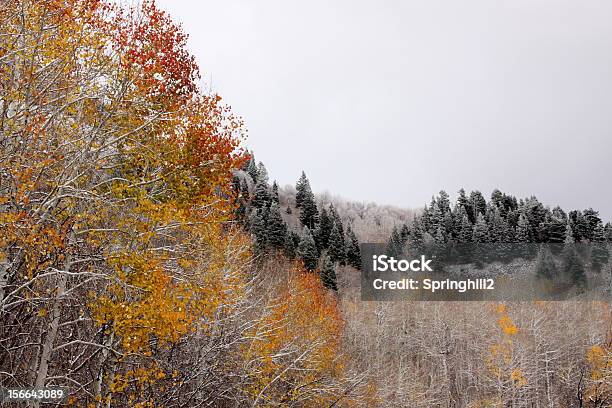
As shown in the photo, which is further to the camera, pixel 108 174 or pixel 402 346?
pixel 402 346

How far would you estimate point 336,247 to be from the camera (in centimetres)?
6309

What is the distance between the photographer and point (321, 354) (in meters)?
20.7

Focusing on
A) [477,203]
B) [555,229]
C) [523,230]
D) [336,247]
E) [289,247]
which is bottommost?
[289,247]

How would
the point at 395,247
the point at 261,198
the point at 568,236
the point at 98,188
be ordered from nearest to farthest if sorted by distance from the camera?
1. the point at 98,188
2. the point at 261,198
3. the point at 568,236
4. the point at 395,247

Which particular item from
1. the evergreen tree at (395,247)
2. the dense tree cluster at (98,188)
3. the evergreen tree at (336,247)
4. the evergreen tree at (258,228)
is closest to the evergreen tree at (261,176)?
the evergreen tree at (336,247)

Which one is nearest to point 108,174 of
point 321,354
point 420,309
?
point 321,354

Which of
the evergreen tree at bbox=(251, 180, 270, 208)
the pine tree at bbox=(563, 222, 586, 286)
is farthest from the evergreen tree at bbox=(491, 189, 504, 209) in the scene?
the evergreen tree at bbox=(251, 180, 270, 208)

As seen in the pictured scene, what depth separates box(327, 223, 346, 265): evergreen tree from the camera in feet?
205

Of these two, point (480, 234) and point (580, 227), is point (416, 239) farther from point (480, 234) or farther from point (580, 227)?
point (580, 227)

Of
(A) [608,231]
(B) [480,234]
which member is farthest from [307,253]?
(A) [608,231]

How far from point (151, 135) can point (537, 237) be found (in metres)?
78.2

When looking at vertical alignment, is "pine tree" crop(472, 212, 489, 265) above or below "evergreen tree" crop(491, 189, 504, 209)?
below

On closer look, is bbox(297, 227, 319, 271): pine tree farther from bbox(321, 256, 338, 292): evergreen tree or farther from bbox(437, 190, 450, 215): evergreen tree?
bbox(437, 190, 450, 215): evergreen tree

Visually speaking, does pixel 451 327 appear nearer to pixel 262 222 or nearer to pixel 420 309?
pixel 420 309
